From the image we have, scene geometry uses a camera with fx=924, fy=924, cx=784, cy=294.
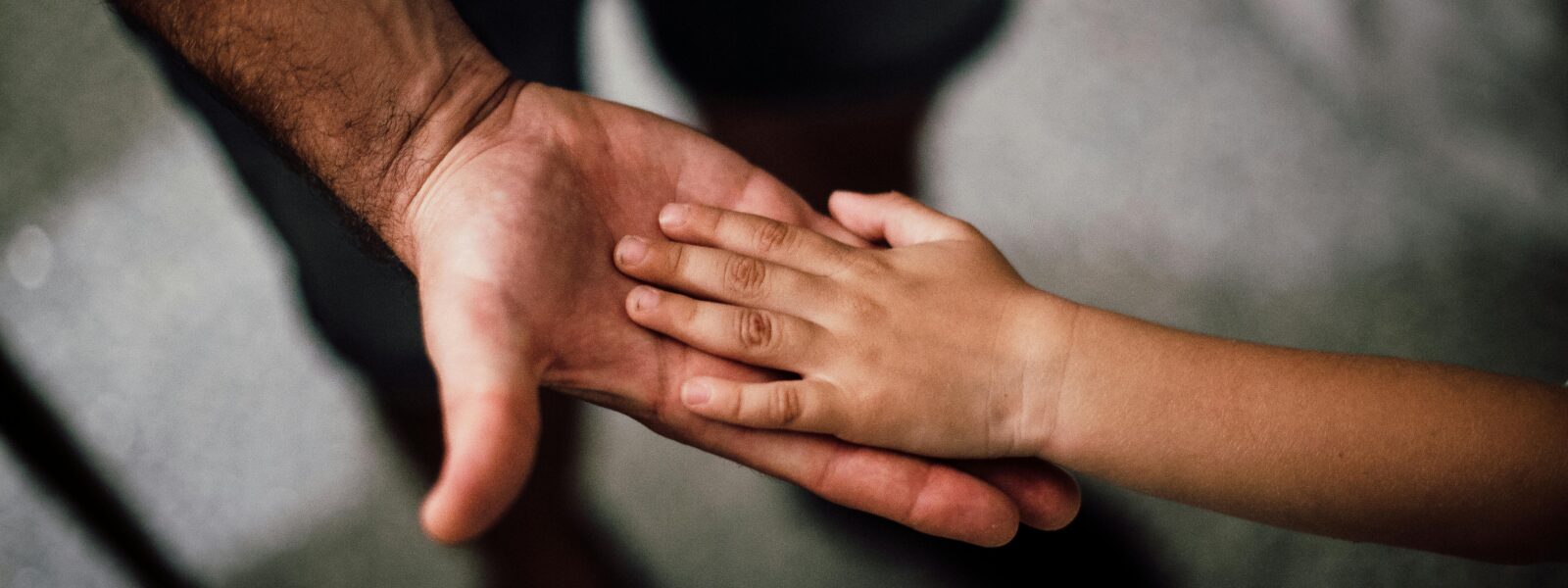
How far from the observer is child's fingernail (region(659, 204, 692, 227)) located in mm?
829

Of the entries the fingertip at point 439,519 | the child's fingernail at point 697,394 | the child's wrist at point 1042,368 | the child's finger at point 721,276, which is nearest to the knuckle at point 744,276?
the child's finger at point 721,276

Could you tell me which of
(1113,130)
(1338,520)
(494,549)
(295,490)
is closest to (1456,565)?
(1338,520)

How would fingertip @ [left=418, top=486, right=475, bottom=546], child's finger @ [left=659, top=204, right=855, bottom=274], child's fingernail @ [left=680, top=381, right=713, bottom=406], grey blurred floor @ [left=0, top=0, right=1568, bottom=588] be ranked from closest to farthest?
fingertip @ [left=418, top=486, right=475, bottom=546], child's fingernail @ [left=680, top=381, right=713, bottom=406], child's finger @ [left=659, top=204, right=855, bottom=274], grey blurred floor @ [left=0, top=0, right=1568, bottom=588]

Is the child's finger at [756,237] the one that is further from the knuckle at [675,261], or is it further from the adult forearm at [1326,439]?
the adult forearm at [1326,439]

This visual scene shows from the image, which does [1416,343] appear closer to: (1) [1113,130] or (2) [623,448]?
(1) [1113,130]

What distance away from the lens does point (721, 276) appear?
0.77m

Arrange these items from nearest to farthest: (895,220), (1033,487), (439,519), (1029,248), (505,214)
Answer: (439,519) < (505,214) < (1033,487) < (895,220) < (1029,248)

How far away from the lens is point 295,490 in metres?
1.00

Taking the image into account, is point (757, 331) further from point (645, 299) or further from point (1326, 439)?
point (1326, 439)

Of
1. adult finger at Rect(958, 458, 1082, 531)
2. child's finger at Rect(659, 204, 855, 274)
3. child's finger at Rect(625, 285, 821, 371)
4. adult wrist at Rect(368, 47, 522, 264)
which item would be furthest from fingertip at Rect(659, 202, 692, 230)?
adult finger at Rect(958, 458, 1082, 531)

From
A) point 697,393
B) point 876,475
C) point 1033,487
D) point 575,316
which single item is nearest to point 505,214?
point 575,316

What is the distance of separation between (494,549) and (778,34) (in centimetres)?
77

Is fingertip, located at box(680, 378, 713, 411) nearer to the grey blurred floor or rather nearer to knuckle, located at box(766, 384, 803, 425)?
knuckle, located at box(766, 384, 803, 425)

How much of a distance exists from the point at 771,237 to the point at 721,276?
0.08 m
